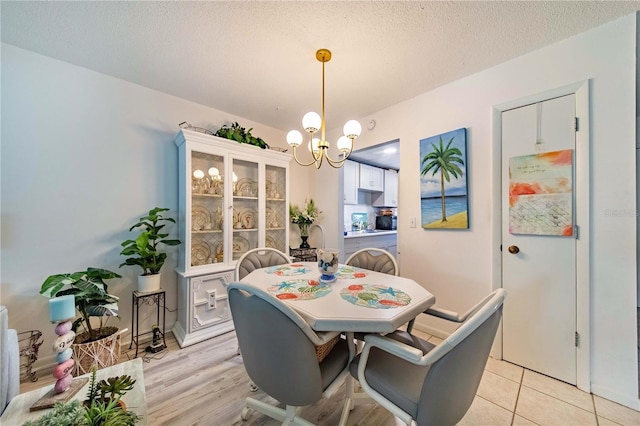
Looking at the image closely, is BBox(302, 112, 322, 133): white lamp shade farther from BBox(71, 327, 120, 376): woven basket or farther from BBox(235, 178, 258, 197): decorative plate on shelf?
BBox(71, 327, 120, 376): woven basket

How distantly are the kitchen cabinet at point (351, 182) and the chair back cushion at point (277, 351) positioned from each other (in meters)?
3.40

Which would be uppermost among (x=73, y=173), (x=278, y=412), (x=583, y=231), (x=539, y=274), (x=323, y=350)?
(x=73, y=173)

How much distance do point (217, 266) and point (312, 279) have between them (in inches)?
52.4

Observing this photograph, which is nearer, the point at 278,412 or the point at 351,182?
the point at 278,412

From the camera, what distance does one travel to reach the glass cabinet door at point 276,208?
304 cm

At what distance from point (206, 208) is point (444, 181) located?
8.25 feet

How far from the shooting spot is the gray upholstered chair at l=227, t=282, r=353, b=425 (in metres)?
0.99

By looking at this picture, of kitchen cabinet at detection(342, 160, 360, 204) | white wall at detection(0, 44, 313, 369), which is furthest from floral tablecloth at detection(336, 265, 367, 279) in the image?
kitchen cabinet at detection(342, 160, 360, 204)

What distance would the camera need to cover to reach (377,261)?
2.11 meters

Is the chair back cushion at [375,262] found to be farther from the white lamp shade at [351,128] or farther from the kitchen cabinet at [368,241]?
the kitchen cabinet at [368,241]

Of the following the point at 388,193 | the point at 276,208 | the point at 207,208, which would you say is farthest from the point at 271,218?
the point at 388,193

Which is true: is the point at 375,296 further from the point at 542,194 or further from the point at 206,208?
the point at 206,208

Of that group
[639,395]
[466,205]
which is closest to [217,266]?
[466,205]

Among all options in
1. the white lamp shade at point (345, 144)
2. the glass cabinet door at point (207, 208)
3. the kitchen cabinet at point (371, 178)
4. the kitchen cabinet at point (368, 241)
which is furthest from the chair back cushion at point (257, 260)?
the kitchen cabinet at point (371, 178)
